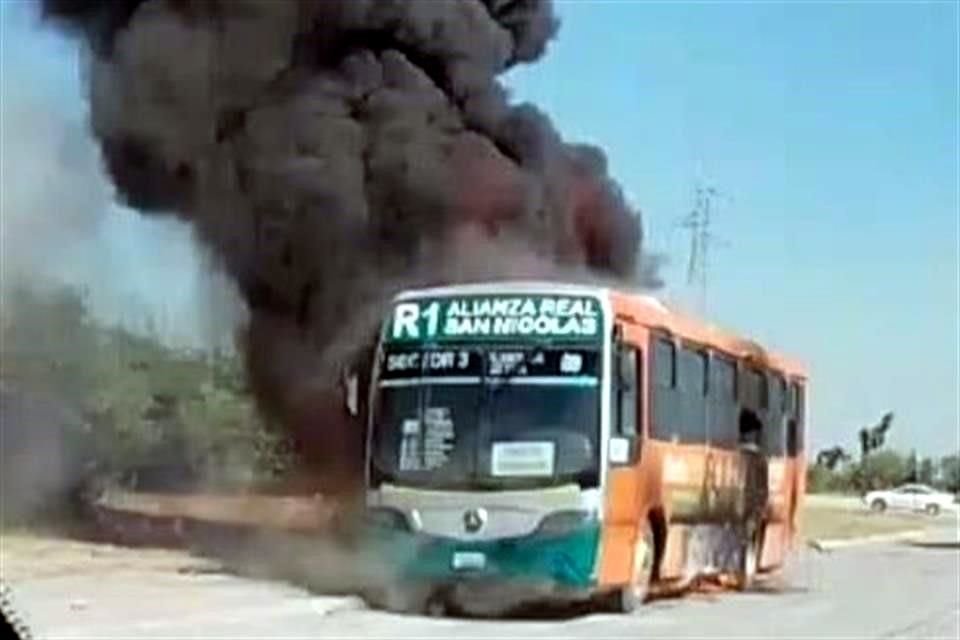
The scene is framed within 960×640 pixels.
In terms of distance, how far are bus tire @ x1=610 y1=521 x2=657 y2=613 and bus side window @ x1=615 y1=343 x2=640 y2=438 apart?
85 cm

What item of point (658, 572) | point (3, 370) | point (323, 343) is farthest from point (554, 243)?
point (658, 572)

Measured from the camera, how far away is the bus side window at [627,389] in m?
14.4

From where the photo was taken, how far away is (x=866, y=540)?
2708 cm

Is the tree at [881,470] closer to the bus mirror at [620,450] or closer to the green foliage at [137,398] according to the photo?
the green foliage at [137,398]

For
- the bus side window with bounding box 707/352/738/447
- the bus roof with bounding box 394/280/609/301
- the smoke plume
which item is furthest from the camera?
the smoke plume

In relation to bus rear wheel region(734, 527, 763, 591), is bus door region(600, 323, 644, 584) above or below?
above

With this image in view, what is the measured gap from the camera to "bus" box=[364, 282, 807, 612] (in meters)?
14.3

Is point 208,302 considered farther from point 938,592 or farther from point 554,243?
point 938,592

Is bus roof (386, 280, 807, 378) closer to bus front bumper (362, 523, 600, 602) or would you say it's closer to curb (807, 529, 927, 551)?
bus front bumper (362, 523, 600, 602)

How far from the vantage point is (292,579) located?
17297 millimetres

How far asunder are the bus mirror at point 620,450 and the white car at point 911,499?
1260 centimetres

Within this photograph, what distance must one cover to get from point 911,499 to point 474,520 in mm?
14419

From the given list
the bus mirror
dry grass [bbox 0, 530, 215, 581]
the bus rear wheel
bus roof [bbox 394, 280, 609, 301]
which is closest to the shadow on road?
the bus rear wheel

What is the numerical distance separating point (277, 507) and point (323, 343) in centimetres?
221
